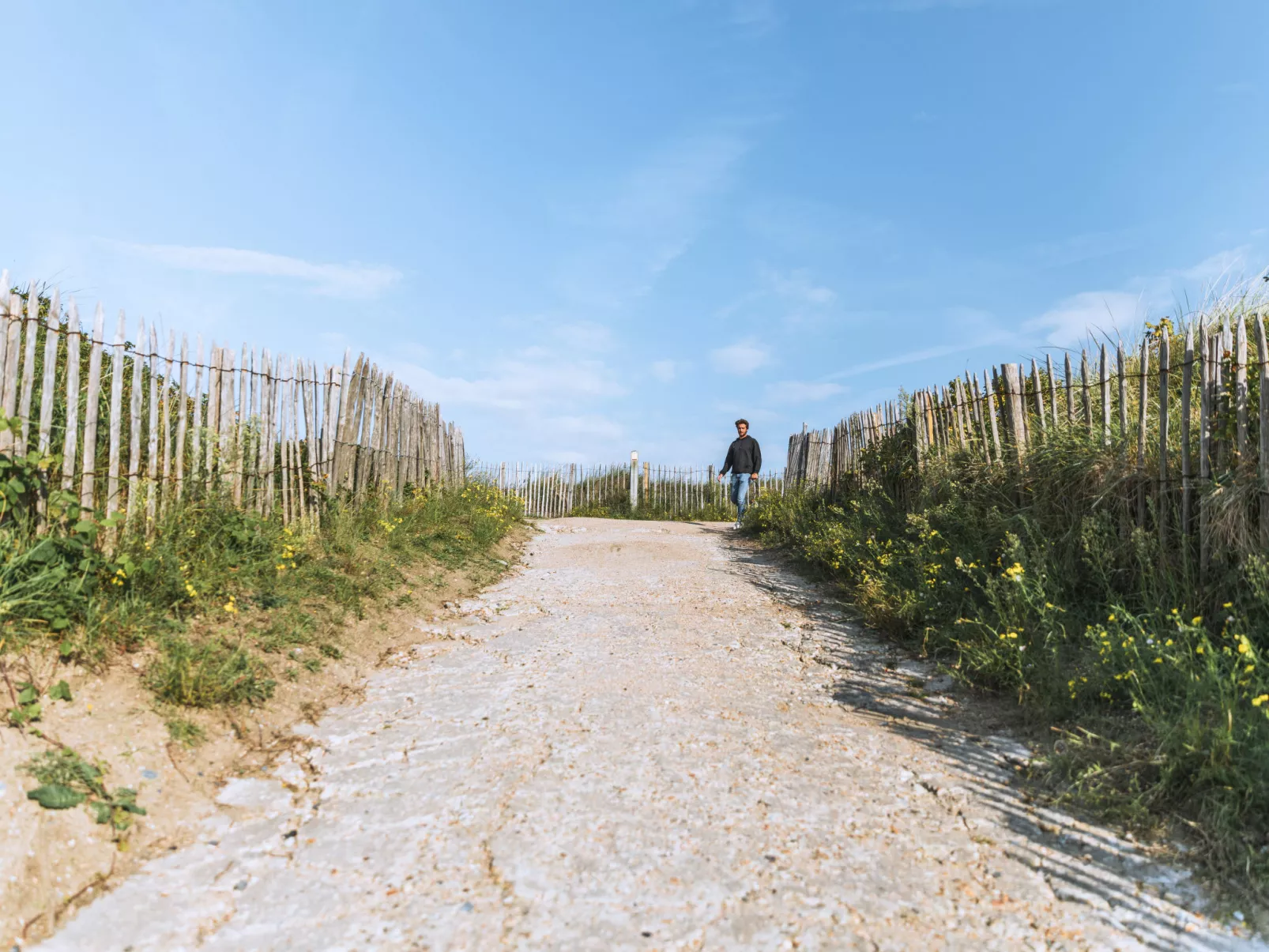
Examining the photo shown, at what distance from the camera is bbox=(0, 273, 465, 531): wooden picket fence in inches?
189

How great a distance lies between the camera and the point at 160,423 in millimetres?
5820

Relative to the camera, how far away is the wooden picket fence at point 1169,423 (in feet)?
15.8

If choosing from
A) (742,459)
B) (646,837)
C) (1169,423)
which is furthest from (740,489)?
(646,837)

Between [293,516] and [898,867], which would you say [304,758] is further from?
[293,516]

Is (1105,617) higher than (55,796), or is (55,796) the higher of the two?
(1105,617)

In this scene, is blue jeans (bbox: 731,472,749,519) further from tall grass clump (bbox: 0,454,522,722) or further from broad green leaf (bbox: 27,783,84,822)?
broad green leaf (bbox: 27,783,84,822)

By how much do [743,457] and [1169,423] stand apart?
9878 mm

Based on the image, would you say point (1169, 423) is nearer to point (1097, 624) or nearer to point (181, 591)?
point (1097, 624)

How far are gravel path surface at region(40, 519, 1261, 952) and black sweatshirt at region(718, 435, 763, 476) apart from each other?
34.9 feet

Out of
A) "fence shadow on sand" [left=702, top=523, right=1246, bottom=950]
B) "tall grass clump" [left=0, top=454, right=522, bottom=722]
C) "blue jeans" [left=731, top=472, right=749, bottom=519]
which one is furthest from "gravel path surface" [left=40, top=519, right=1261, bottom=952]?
"blue jeans" [left=731, top=472, right=749, bottom=519]

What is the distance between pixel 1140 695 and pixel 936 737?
0.99 meters

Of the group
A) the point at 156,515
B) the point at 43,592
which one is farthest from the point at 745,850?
the point at 156,515

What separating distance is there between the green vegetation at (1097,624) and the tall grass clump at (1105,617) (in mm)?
11

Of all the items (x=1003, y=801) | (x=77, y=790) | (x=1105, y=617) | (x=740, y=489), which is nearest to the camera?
(x=77, y=790)
